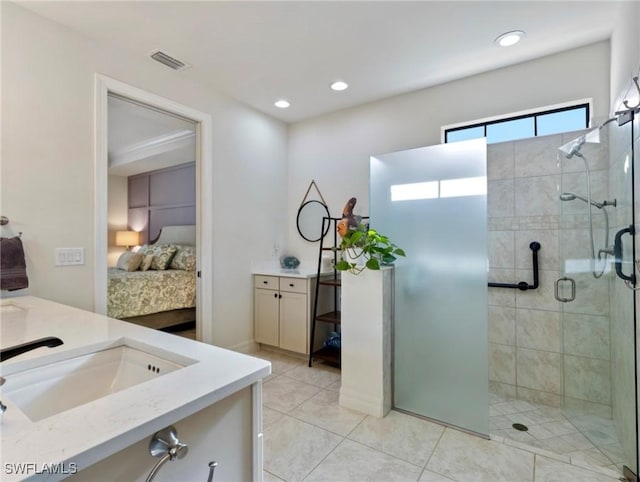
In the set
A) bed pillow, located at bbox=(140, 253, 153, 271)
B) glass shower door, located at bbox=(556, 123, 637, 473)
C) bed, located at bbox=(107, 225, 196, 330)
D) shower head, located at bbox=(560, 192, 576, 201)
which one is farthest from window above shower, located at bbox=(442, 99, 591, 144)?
bed pillow, located at bbox=(140, 253, 153, 271)

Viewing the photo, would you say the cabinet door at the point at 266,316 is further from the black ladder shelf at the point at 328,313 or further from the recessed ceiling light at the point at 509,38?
the recessed ceiling light at the point at 509,38

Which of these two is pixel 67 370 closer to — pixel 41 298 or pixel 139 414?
pixel 139 414

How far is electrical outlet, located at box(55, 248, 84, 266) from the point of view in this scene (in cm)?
213

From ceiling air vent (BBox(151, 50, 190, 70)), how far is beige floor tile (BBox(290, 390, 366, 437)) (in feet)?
9.34

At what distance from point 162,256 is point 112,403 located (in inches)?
142

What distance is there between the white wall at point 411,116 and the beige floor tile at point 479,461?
212 cm

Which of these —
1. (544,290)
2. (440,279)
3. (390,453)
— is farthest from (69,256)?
(544,290)

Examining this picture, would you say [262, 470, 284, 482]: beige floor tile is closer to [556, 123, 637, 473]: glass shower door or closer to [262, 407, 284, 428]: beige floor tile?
[262, 407, 284, 428]: beige floor tile

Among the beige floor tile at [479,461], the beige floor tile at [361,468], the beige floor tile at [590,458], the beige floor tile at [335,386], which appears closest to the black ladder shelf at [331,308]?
the beige floor tile at [335,386]

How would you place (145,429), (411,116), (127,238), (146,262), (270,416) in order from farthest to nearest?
(127,238) < (146,262) < (411,116) < (270,416) < (145,429)

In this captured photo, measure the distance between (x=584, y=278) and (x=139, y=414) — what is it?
2.64 metres

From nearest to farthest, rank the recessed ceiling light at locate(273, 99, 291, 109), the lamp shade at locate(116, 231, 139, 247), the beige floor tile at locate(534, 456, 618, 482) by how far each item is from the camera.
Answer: the beige floor tile at locate(534, 456, 618, 482), the recessed ceiling light at locate(273, 99, 291, 109), the lamp shade at locate(116, 231, 139, 247)

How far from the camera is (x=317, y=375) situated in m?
2.98

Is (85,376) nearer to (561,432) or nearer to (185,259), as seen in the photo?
(561,432)
